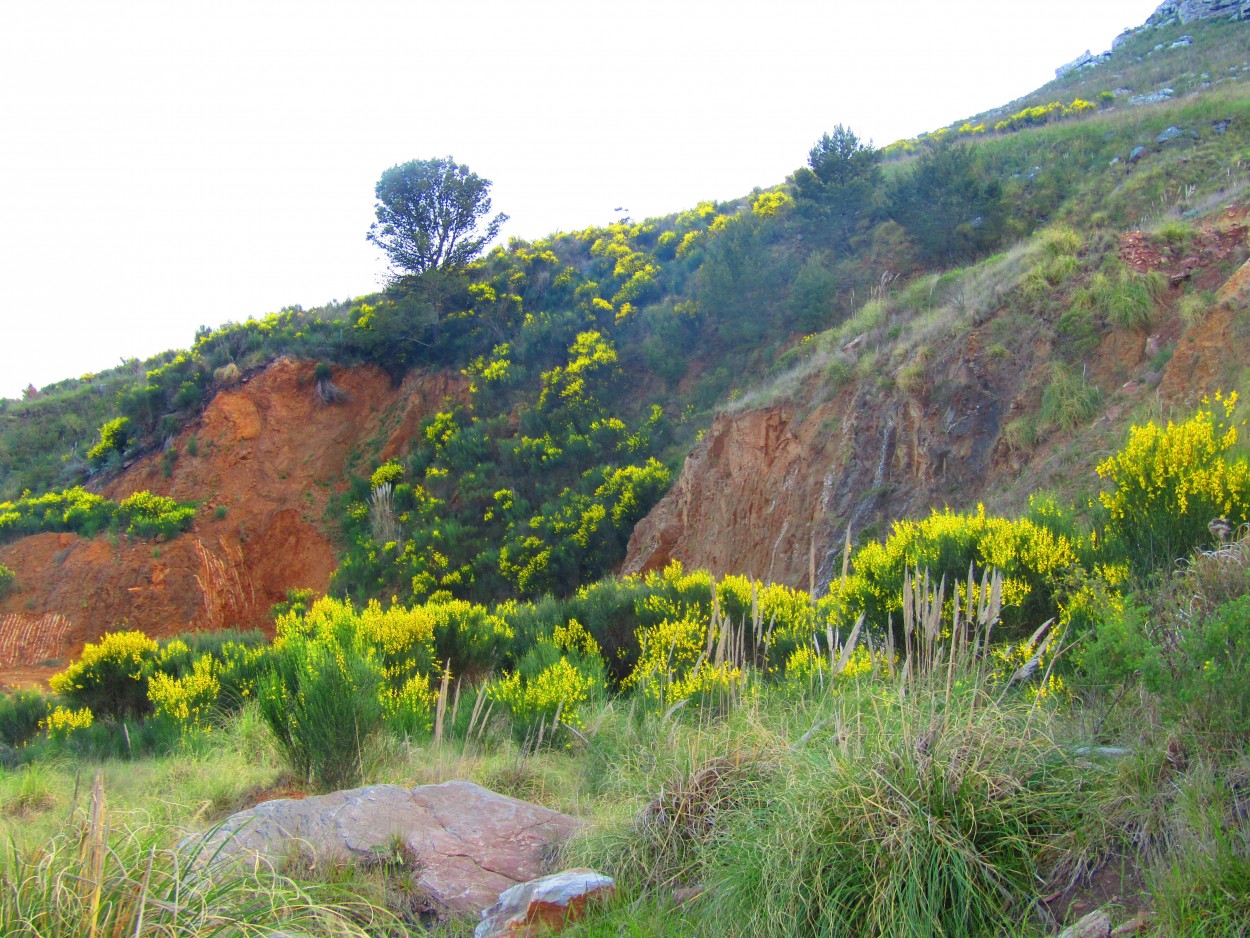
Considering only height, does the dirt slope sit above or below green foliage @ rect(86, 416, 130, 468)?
below

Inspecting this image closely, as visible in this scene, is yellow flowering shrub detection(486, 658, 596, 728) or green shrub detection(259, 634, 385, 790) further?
yellow flowering shrub detection(486, 658, 596, 728)

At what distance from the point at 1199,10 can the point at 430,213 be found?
34.4 m

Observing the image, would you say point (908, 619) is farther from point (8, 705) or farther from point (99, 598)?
point (99, 598)

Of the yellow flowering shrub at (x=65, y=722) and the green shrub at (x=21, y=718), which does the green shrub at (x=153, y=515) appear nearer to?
the green shrub at (x=21, y=718)

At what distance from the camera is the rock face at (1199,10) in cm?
3656

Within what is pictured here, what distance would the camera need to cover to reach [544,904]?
13.1 feet

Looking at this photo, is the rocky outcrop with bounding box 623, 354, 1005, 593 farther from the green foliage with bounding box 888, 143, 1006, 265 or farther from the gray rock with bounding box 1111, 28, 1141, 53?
the gray rock with bounding box 1111, 28, 1141, 53

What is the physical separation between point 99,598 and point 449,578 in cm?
1049

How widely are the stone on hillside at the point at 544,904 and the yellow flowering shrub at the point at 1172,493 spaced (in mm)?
4257

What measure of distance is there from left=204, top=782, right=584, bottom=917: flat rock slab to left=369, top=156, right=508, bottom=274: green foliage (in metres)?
29.1

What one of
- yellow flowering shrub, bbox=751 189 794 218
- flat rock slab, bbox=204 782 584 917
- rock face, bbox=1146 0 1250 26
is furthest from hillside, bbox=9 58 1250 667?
rock face, bbox=1146 0 1250 26

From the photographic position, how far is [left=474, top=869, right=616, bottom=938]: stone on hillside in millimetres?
3947

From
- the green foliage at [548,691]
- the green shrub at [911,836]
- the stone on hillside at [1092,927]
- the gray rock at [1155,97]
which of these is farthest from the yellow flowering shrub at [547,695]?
the gray rock at [1155,97]

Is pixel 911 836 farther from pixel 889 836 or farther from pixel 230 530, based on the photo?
pixel 230 530
